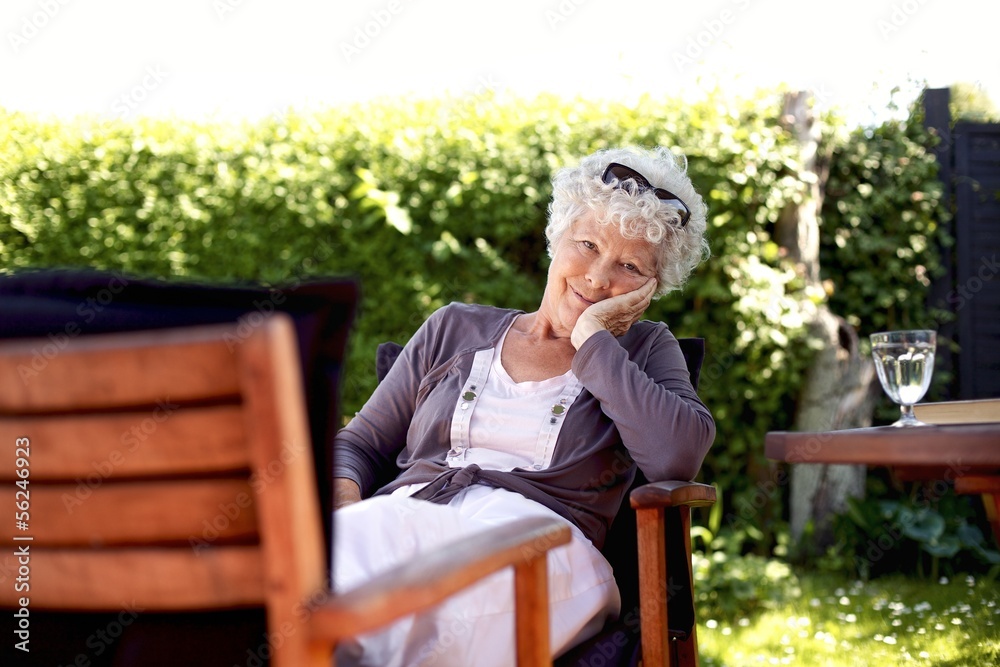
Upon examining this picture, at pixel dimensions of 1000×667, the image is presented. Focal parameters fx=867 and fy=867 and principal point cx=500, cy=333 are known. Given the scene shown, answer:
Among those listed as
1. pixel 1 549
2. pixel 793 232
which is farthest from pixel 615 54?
pixel 1 549

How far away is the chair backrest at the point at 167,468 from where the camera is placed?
85cm

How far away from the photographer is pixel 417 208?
4520 millimetres

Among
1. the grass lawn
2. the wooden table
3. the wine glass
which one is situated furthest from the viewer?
the grass lawn

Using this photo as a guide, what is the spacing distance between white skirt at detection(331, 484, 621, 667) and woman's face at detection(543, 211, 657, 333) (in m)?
0.76

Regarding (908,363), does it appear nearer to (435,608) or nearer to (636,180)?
(636,180)

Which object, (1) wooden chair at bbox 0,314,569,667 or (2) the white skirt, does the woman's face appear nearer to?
(2) the white skirt

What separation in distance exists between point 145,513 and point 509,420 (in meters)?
1.30

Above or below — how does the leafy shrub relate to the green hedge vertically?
below

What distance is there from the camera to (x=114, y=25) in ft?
17.6

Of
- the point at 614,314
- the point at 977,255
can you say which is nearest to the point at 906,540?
the point at 977,255

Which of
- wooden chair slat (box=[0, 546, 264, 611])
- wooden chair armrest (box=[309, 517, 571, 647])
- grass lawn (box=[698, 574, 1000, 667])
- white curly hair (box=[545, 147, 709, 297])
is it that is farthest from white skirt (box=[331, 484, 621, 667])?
grass lawn (box=[698, 574, 1000, 667])

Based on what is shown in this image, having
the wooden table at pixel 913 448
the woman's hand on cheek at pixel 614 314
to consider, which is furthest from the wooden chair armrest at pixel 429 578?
the woman's hand on cheek at pixel 614 314

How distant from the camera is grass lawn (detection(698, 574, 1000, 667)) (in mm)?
3328

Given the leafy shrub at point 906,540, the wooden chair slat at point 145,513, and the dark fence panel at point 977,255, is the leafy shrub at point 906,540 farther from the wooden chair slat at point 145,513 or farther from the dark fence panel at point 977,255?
the wooden chair slat at point 145,513
